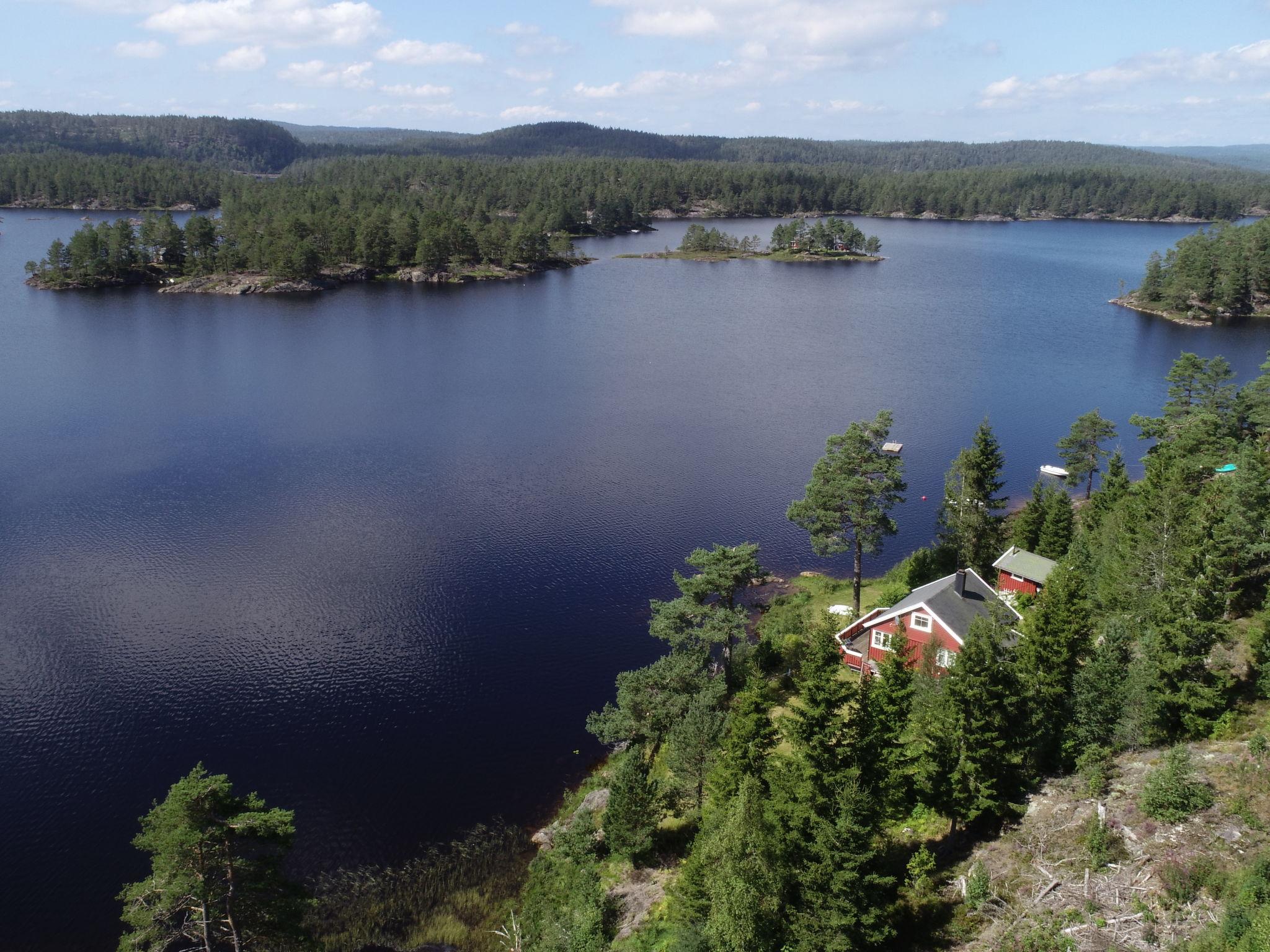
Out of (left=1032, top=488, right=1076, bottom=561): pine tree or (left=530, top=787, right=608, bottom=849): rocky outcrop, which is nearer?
(left=530, top=787, right=608, bottom=849): rocky outcrop

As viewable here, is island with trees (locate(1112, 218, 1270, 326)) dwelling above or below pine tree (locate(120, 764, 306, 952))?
above

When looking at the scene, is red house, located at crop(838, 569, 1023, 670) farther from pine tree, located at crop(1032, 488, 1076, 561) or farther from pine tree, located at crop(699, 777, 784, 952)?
pine tree, located at crop(699, 777, 784, 952)

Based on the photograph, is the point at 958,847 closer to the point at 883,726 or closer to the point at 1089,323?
the point at 883,726

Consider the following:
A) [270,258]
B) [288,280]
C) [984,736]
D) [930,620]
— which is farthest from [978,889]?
[270,258]

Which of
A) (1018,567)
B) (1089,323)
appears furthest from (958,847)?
(1089,323)

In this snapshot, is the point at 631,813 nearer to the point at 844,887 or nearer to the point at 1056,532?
the point at 844,887

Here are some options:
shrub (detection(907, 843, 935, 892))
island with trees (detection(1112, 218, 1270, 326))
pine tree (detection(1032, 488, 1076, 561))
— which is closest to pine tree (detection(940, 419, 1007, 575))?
pine tree (detection(1032, 488, 1076, 561))
